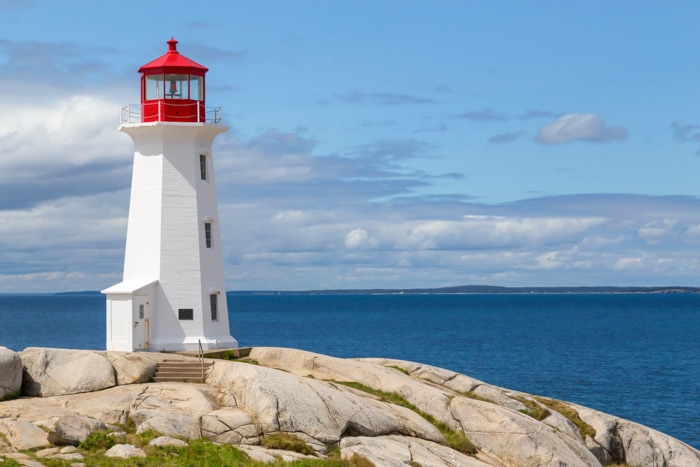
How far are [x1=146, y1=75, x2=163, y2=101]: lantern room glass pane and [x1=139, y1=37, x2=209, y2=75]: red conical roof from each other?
30 cm

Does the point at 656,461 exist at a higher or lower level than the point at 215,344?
lower

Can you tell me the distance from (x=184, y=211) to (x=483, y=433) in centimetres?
1316

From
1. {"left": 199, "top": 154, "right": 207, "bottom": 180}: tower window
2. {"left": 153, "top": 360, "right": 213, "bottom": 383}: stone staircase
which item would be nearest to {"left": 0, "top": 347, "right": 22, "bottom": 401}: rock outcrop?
{"left": 153, "top": 360, "right": 213, "bottom": 383}: stone staircase

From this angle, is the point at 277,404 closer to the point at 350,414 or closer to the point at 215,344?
the point at 350,414

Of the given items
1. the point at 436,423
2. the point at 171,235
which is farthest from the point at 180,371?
the point at 436,423

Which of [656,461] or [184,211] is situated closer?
[656,461]

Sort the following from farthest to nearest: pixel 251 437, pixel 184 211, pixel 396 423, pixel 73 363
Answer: pixel 184 211 < pixel 73 363 < pixel 396 423 < pixel 251 437

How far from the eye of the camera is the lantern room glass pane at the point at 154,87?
112 ft

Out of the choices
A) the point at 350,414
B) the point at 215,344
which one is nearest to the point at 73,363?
the point at 215,344

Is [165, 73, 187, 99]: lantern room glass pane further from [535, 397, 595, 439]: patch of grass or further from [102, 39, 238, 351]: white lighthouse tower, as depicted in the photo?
[535, 397, 595, 439]: patch of grass

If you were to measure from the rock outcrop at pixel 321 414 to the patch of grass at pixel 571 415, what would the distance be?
7 cm

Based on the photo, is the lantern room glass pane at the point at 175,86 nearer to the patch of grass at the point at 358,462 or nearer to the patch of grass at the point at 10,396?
the patch of grass at the point at 10,396

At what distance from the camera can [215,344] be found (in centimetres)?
3406

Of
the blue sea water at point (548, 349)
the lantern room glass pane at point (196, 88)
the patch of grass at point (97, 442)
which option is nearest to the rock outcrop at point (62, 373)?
the patch of grass at point (97, 442)
